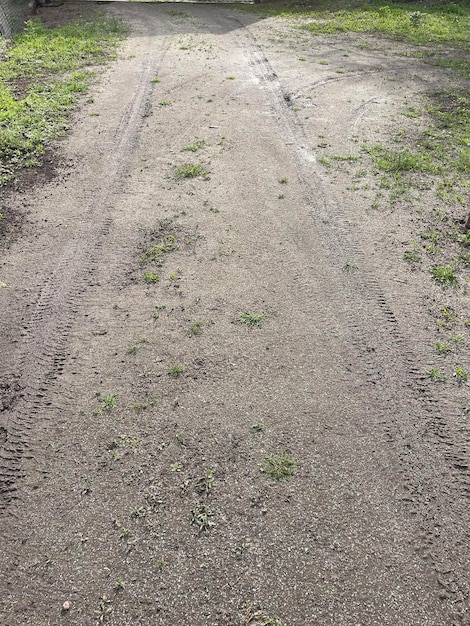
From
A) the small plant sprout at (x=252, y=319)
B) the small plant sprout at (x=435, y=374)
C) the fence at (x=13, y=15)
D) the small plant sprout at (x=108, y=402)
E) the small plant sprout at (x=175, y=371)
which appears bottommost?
the small plant sprout at (x=108, y=402)

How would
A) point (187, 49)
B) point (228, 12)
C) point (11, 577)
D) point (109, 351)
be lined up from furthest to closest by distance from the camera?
point (228, 12), point (187, 49), point (109, 351), point (11, 577)

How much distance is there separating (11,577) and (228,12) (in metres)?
19.7

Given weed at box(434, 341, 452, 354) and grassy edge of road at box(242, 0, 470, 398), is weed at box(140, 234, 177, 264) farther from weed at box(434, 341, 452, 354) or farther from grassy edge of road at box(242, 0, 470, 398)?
weed at box(434, 341, 452, 354)

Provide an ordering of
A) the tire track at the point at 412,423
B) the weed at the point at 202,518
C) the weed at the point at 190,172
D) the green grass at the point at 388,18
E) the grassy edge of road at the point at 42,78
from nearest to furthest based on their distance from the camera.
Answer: the tire track at the point at 412,423 → the weed at the point at 202,518 → the weed at the point at 190,172 → the grassy edge of road at the point at 42,78 → the green grass at the point at 388,18

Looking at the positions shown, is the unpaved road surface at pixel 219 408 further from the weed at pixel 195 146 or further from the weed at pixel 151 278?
the weed at pixel 195 146

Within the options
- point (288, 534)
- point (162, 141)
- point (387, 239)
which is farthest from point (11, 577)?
point (162, 141)

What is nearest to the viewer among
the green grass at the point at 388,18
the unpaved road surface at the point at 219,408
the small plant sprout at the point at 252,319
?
the unpaved road surface at the point at 219,408

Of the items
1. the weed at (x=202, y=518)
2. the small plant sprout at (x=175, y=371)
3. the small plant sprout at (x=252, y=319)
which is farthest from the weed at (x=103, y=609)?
the small plant sprout at (x=252, y=319)

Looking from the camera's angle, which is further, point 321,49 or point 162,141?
point 321,49

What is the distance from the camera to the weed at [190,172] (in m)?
7.86

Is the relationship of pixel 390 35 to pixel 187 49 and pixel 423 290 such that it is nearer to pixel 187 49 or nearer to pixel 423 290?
pixel 187 49

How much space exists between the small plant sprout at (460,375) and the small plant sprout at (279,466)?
73.7 inches

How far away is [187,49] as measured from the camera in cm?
1386

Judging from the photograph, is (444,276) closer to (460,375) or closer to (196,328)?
(460,375)
